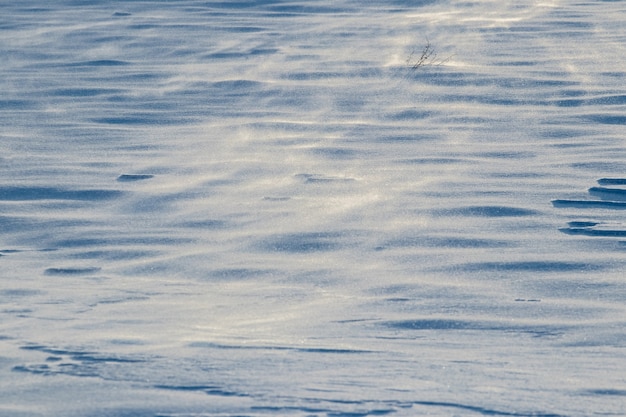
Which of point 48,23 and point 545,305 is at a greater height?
point 48,23

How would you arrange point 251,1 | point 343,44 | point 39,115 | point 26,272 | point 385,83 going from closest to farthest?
point 26,272
point 39,115
point 385,83
point 343,44
point 251,1

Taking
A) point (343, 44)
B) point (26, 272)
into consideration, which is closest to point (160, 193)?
point (26, 272)

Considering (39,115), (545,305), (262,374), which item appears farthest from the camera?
(39,115)

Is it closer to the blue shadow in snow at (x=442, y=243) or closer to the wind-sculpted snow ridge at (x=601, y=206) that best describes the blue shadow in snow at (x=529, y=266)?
the blue shadow in snow at (x=442, y=243)

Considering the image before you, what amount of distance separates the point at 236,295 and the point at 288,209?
89 cm

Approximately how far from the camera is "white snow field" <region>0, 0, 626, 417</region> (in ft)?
8.69

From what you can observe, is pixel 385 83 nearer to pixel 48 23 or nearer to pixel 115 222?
pixel 115 222

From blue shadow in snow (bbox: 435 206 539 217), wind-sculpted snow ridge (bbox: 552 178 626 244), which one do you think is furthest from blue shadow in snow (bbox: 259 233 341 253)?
wind-sculpted snow ridge (bbox: 552 178 626 244)

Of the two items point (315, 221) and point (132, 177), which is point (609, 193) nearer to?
point (315, 221)

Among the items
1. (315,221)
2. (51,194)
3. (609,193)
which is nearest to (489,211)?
(609,193)

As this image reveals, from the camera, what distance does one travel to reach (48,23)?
8.09 m

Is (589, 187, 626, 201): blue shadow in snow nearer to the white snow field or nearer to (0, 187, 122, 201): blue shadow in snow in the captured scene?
the white snow field

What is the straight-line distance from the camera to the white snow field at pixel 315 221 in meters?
2.65

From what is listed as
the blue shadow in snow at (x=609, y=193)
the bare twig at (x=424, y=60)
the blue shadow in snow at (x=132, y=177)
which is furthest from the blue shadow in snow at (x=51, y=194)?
the bare twig at (x=424, y=60)
